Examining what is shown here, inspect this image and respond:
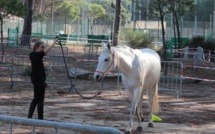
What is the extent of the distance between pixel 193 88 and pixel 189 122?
370 inches

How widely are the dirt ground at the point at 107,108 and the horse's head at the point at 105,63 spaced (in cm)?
142

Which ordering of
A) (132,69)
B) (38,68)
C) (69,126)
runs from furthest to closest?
(38,68) → (132,69) → (69,126)

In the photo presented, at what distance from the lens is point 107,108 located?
14594 mm

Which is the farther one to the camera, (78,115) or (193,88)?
(193,88)

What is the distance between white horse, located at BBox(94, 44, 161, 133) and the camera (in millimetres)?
10461

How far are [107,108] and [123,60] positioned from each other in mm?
3966

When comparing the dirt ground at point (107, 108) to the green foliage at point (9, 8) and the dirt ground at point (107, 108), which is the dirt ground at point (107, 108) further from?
the green foliage at point (9, 8)

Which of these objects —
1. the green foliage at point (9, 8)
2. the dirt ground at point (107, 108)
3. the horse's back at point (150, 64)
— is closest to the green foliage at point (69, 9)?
the green foliage at point (9, 8)

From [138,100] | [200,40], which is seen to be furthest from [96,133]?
[200,40]

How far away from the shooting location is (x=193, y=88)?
2191 centimetres

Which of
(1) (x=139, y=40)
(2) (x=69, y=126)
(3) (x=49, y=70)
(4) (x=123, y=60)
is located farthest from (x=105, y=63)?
(1) (x=139, y=40)

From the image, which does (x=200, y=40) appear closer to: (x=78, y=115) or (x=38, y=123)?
(x=78, y=115)

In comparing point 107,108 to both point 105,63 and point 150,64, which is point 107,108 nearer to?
point 150,64

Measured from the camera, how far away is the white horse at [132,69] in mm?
10461
